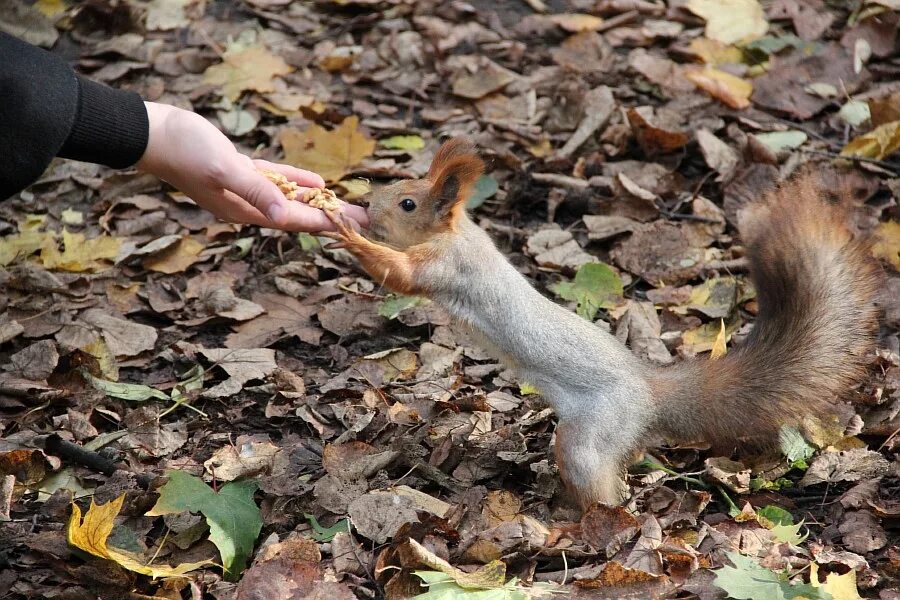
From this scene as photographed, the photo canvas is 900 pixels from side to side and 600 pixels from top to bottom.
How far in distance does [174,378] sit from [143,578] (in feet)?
2.92

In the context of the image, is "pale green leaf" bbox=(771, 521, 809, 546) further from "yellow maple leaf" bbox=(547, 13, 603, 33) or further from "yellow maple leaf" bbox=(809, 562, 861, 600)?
"yellow maple leaf" bbox=(547, 13, 603, 33)

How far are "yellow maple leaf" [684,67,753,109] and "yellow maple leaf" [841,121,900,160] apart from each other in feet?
1.67

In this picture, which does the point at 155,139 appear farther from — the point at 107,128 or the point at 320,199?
the point at 320,199

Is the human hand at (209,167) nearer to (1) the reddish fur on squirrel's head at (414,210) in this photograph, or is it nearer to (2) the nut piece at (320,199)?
(2) the nut piece at (320,199)

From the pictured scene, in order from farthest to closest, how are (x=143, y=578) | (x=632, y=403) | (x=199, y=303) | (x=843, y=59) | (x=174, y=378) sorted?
1. (x=843, y=59)
2. (x=199, y=303)
3. (x=174, y=378)
4. (x=632, y=403)
5. (x=143, y=578)

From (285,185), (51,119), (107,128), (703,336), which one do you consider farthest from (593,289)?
(51,119)

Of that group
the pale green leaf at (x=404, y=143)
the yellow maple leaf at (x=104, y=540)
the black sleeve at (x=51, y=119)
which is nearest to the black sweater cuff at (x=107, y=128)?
the black sleeve at (x=51, y=119)

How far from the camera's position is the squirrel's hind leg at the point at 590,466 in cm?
243

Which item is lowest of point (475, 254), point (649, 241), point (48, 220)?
point (48, 220)

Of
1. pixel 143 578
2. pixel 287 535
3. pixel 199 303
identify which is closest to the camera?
pixel 143 578

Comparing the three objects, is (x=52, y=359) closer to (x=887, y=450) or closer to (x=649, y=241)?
(x=649, y=241)

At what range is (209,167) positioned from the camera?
2.49m

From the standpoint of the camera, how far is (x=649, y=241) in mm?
3451

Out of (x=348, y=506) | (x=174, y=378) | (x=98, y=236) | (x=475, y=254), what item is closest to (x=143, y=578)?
(x=348, y=506)
